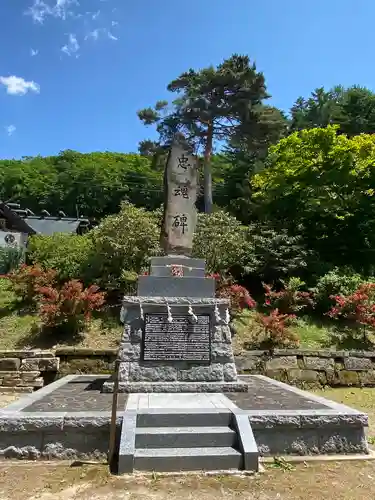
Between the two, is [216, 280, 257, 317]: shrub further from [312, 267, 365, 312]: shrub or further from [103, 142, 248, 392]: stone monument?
[103, 142, 248, 392]: stone monument

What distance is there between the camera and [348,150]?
47.8 feet

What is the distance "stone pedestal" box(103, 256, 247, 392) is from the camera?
5238 millimetres

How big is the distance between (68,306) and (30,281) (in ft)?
7.53

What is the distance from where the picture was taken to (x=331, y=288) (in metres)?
10.9

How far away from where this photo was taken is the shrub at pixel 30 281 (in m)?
10.4

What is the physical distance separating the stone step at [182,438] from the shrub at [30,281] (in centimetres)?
743

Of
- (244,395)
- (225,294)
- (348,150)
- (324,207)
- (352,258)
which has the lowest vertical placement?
(244,395)

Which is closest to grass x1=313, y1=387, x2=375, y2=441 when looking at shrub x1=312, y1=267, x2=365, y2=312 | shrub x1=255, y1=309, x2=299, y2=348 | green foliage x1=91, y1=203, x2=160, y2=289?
shrub x1=255, y1=309, x2=299, y2=348

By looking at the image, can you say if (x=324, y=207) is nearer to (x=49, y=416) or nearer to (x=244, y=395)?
(x=244, y=395)

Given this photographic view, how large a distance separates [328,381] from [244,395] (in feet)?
12.5

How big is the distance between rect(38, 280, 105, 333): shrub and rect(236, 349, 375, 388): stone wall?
352 centimetres

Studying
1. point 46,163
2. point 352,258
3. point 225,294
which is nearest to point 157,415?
point 225,294

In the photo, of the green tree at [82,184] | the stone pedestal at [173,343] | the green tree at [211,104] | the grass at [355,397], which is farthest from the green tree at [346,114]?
the stone pedestal at [173,343]

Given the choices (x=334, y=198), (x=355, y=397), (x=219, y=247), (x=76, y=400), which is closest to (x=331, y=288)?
(x=219, y=247)
